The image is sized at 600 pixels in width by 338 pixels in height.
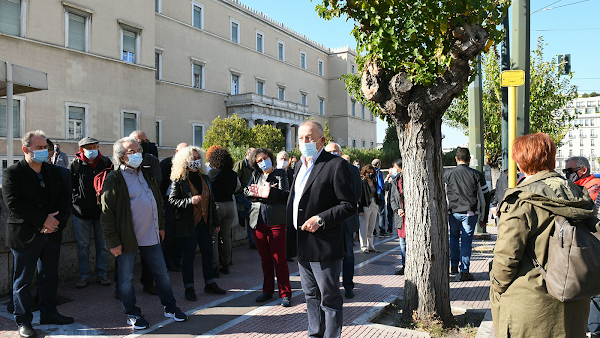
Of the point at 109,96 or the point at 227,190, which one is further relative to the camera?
the point at 109,96

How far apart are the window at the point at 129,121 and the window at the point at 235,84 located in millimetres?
12881

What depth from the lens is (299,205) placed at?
3.79 meters

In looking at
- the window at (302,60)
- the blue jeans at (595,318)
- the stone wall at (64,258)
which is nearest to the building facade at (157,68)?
the window at (302,60)

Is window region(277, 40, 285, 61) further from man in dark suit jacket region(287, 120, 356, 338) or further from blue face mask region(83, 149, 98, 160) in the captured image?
man in dark suit jacket region(287, 120, 356, 338)

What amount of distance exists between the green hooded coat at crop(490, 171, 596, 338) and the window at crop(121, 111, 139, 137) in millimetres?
27821

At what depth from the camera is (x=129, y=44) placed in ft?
91.1

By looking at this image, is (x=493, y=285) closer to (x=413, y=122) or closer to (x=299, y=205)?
(x=299, y=205)

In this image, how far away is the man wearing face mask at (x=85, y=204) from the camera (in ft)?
19.7

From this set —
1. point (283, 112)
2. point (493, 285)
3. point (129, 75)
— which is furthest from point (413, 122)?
point (283, 112)

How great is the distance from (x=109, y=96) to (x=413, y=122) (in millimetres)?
25935

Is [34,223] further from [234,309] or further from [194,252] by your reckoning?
[234,309]

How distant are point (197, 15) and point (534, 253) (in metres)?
37.9

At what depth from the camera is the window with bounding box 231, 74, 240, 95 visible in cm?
3981

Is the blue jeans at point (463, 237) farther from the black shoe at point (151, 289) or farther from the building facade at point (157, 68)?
the building facade at point (157, 68)
